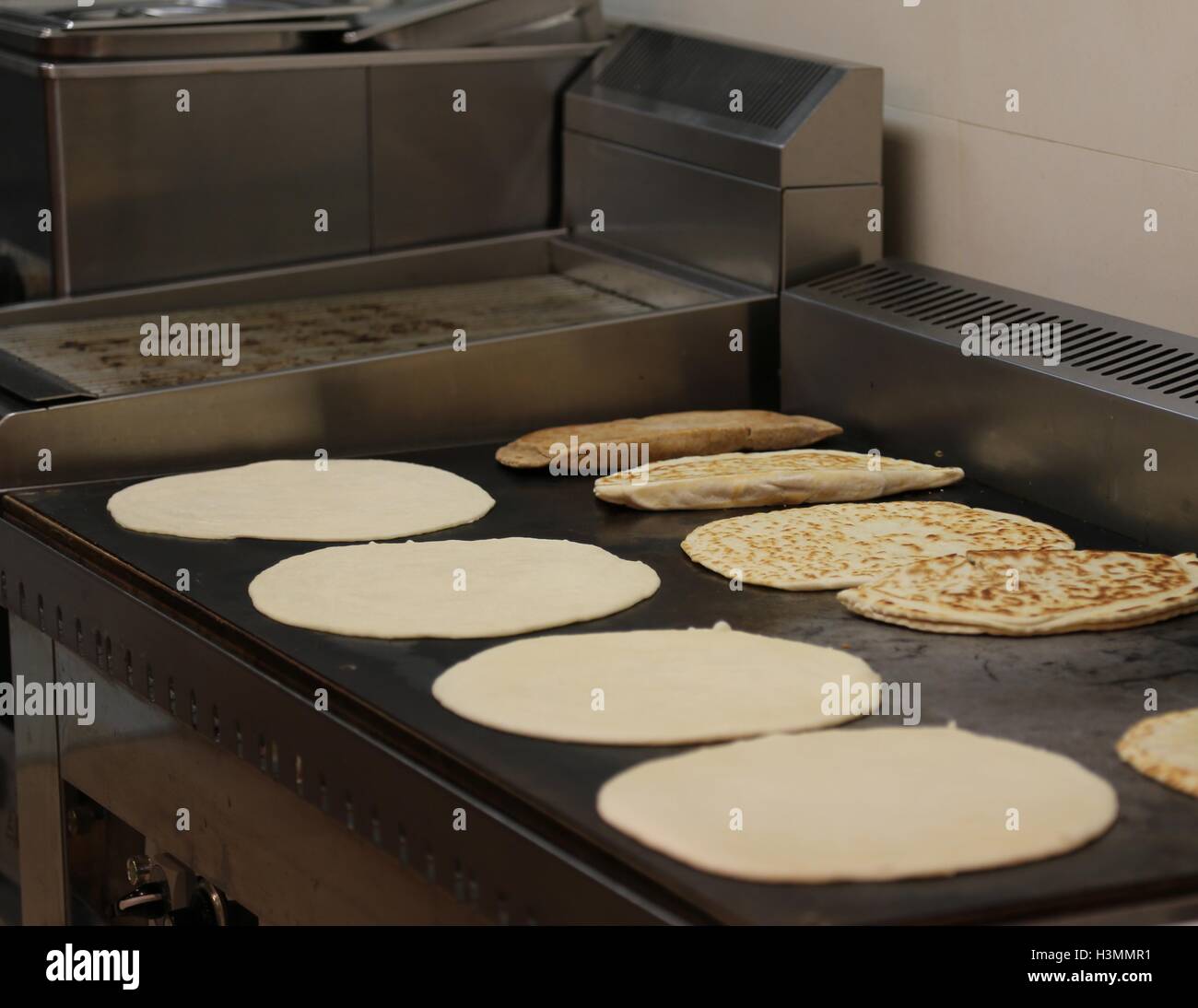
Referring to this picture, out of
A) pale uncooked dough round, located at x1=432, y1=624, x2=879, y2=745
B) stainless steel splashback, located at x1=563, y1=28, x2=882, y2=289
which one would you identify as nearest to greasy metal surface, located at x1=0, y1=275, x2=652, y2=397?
stainless steel splashback, located at x1=563, y1=28, x2=882, y2=289

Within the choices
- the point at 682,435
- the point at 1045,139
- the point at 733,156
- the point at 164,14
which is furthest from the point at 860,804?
the point at 164,14

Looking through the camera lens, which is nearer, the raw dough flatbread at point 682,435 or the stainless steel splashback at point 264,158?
the raw dough flatbread at point 682,435

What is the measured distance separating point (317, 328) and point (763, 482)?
894 mm

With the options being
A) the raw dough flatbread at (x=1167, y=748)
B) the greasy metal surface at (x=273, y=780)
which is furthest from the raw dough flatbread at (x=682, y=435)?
the raw dough flatbread at (x=1167, y=748)

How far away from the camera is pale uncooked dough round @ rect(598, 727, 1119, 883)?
4.44 feet

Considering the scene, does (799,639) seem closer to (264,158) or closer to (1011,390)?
(1011,390)

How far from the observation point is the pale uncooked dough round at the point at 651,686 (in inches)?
63.3

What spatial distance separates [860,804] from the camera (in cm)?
145

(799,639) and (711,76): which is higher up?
(711,76)

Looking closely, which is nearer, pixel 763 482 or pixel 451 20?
pixel 763 482

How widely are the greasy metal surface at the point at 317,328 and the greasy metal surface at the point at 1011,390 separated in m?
0.36

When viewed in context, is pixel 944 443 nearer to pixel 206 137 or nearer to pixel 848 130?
pixel 848 130

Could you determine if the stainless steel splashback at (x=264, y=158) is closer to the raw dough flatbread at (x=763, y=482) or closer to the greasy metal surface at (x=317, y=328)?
the greasy metal surface at (x=317, y=328)
